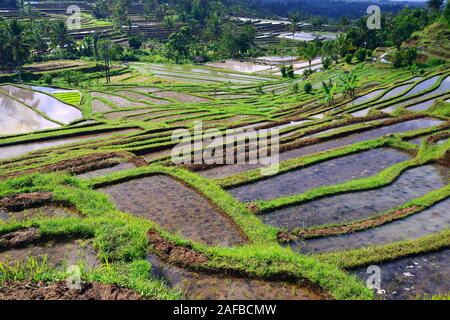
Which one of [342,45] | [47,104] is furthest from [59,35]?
[342,45]

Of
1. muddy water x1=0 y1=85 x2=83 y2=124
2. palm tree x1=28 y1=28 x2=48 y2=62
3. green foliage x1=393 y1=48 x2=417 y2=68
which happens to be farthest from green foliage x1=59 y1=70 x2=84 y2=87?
green foliage x1=393 y1=48 x2=417 y2=68

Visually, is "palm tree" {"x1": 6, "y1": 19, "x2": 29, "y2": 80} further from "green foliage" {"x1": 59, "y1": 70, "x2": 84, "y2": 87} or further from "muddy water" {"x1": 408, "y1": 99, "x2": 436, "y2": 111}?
"muddy water" {"x1": 408, "y1": 99, "x2": 436, "y2": 111}

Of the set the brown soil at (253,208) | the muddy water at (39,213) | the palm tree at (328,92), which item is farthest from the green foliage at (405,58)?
the muddy water at (39,213)

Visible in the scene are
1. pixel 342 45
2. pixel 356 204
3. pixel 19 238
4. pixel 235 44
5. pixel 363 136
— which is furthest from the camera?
pixel 235 44

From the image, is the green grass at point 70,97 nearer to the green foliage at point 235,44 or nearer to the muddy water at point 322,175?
the muddy water at point 322,175

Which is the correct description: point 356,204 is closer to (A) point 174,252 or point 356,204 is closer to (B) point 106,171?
(A) point 174,252

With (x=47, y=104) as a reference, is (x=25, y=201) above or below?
above
